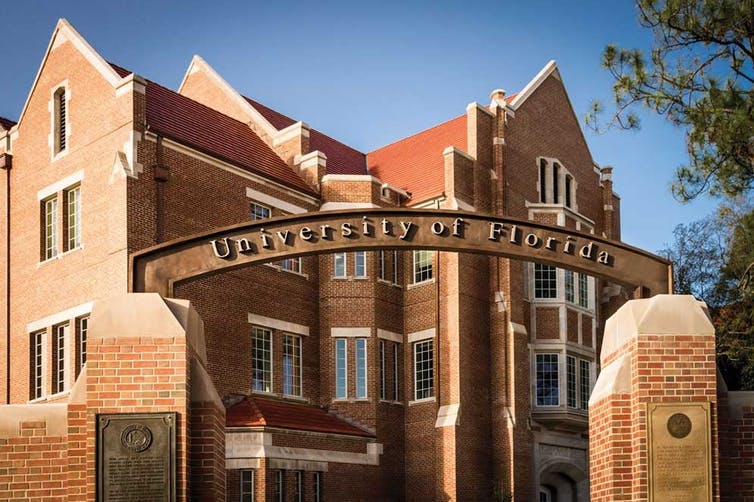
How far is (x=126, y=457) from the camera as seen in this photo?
9227mm

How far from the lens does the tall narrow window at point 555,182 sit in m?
36.9

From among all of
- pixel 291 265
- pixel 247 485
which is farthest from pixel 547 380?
pixel 247 485

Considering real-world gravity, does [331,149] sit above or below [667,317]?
above

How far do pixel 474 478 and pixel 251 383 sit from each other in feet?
22.6

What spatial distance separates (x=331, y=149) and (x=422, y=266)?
6.73 metres

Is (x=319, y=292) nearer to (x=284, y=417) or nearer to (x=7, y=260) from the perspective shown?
(x=284, y=417)

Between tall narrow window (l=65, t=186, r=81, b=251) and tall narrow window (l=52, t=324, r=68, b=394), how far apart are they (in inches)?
83.3

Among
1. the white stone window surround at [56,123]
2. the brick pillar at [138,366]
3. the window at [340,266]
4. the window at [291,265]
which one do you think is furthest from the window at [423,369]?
the brick pillar at [138,366]

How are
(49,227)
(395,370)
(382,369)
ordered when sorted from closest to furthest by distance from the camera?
(49,227)
(382,369)
(395,370)

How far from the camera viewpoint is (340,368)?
3288 centimetres

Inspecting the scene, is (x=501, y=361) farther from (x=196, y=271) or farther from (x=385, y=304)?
(x=196, y=271)

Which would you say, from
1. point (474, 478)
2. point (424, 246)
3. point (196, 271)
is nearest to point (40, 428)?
point (196, 271)

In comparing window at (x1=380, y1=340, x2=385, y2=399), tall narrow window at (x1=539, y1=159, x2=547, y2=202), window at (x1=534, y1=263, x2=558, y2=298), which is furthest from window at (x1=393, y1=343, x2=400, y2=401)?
tall narrow window at (x1=539, y1=159, x2=547, y2=202)

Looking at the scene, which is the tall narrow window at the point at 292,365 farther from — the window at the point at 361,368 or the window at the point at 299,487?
the window at the point at 299,487
